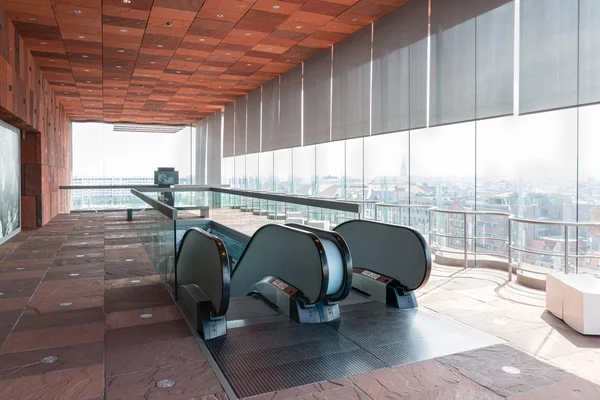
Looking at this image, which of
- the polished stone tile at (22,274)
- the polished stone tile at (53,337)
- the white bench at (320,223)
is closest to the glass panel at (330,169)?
the white bench at (320,223)

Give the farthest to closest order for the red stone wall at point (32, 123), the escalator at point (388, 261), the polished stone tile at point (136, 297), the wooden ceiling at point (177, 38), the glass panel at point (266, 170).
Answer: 1. the glass panel at point (266, 170)
2. the red stone wall at point (32, 123)
3. the wooden ceiling at point (177, 38)
4. the polished stone tile at point (136, 297)
5. the escalator at point (388, 261)

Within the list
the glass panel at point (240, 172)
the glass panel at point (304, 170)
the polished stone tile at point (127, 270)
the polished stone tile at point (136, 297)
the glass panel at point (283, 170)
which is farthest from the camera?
the glass panel at point (240, 172)

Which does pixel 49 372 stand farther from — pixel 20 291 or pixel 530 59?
pixel 530 59

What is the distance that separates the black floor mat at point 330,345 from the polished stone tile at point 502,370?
0.15 metres

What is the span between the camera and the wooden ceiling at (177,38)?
29.3ft

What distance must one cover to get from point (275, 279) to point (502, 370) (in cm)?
268

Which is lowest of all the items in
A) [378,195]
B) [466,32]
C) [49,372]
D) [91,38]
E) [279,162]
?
[49,372]

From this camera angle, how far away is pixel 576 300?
4.36 m

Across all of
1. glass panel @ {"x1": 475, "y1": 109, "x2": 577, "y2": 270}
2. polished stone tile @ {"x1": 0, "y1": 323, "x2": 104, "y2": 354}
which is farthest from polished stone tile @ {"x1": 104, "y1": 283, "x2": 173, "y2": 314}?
glass panel @ {"x1": 475, "y1": 109, "x2": 577, "y2": 270}

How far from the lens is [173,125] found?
2839 cm

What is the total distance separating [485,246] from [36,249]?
8820 mm

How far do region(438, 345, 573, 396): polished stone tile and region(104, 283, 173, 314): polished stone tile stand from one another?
3.42 meters

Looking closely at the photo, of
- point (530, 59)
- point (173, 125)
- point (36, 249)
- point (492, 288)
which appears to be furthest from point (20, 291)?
point (173, 125)

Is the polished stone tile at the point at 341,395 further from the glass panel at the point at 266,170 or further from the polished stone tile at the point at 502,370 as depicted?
the glass panel at the point at 266,170
